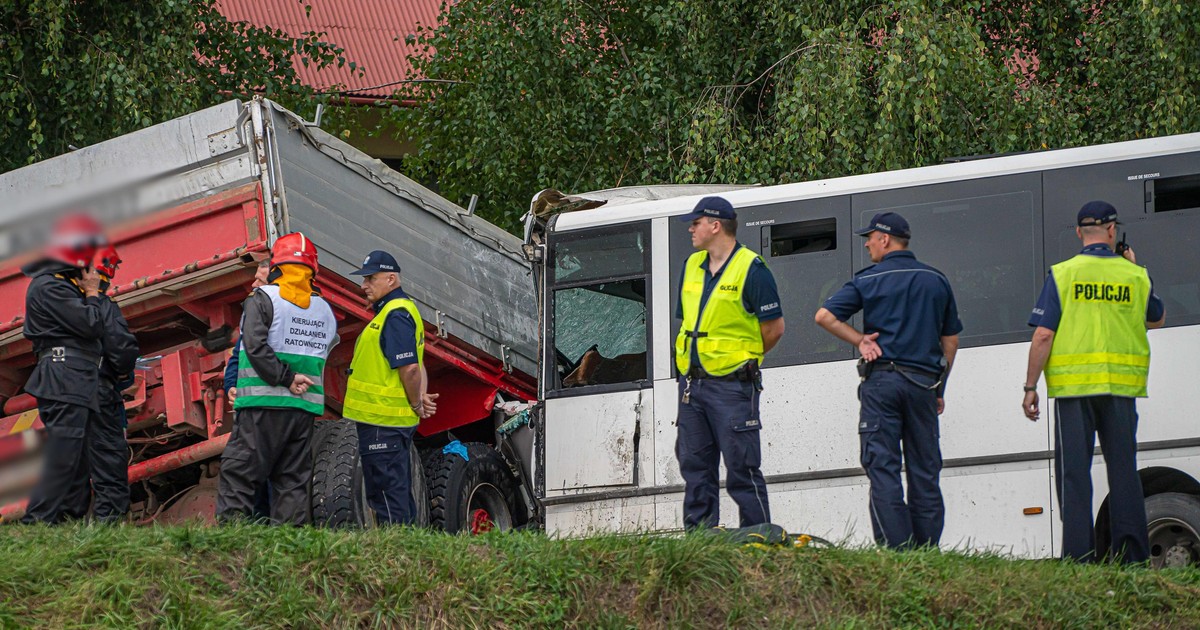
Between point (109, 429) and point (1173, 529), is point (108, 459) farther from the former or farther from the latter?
point (1173, 529)

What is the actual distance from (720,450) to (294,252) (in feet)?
8.26

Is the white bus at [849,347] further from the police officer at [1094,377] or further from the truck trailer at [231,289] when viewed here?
the truck trailer at [231,289]

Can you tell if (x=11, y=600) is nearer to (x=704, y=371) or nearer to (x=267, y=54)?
(x=704, y=371)

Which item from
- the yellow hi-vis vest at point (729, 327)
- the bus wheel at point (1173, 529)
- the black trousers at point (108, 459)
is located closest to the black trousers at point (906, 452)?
the yellow hi-vis vest at point (729, 327)

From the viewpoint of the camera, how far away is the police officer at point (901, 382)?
674cm

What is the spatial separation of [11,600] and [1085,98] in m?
10.1

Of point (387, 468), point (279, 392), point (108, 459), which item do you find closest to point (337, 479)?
point (387, 468)

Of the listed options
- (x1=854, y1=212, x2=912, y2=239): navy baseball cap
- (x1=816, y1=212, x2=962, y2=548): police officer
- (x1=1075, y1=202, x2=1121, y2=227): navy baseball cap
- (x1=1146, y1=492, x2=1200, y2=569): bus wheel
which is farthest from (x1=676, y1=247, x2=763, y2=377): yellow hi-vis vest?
(x1=1146, y1=492, x2=1200, y2=569): bus wheel

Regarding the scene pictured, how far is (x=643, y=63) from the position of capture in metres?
13.4

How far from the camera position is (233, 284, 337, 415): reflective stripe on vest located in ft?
24.3

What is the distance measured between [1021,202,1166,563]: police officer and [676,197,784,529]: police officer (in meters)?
1.31

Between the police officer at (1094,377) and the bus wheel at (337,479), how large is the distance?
12.9 ft

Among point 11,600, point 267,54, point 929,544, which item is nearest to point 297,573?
point 11,600

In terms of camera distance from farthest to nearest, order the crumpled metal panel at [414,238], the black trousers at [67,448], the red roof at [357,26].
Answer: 1. the red roof at [357,26]
2. the crumpled metal panel at [414,238]
3. the black trousers at [67,448]
